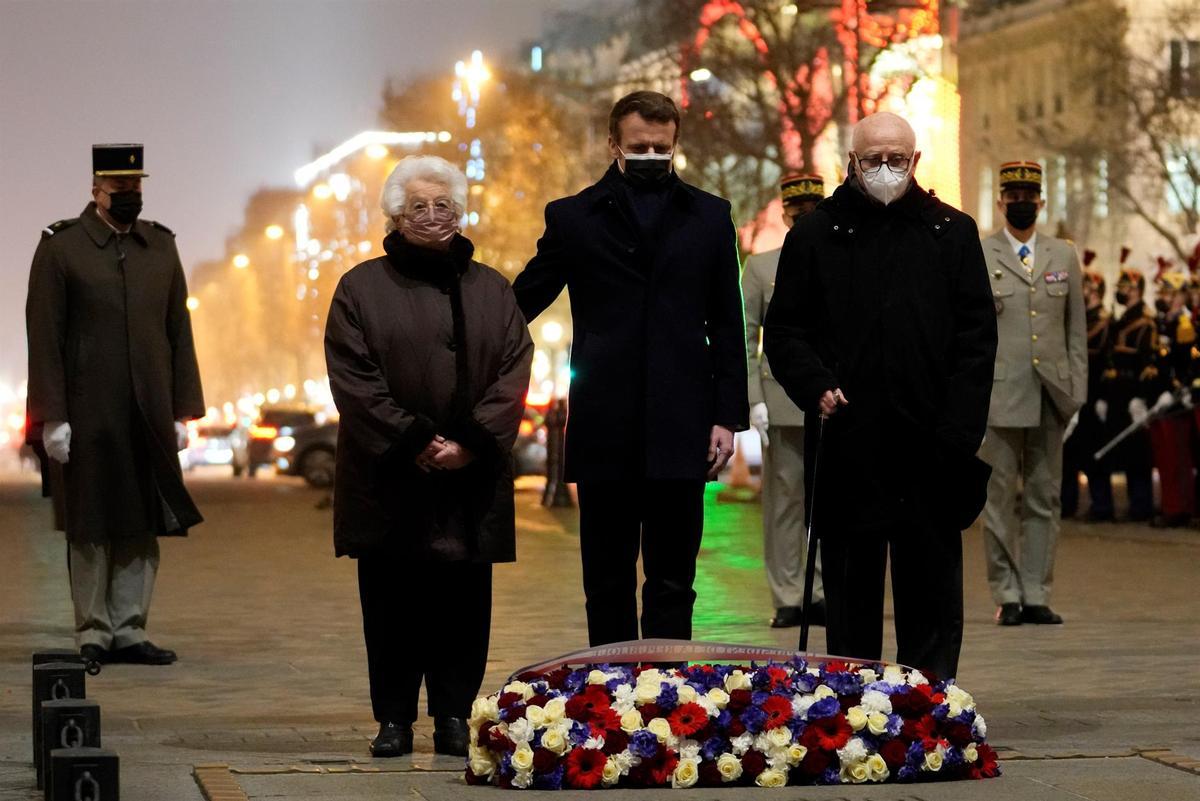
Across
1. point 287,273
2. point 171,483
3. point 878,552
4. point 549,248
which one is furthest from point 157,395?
point 287,273

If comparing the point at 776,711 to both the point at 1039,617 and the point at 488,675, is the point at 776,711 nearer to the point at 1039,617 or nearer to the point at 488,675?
the point at 488,675

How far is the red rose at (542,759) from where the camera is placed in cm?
752

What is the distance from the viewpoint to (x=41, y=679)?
793 centimetres

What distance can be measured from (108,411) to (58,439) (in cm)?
27

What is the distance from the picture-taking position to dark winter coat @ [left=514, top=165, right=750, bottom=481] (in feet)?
28.1

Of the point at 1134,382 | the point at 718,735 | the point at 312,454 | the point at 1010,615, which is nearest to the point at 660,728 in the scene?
the point at 718,735

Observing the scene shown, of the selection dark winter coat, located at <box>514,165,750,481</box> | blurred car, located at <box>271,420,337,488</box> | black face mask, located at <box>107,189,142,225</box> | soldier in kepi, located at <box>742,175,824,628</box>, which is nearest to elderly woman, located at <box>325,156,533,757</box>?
dark winter coat, located at <box>514,165,750,481</box>

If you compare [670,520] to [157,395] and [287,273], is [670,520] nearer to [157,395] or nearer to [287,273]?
[157,395]

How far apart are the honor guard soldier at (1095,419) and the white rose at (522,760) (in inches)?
655

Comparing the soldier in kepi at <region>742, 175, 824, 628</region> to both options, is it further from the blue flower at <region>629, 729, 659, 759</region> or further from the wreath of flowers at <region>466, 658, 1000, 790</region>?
the blue flower at <region>629, 729, 659, 759</region>

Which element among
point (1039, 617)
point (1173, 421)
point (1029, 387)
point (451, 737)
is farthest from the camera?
point (1173, 421)

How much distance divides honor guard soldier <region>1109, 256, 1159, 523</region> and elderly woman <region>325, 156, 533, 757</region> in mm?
14909

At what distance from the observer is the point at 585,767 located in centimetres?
755

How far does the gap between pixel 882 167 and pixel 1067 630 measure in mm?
5043
